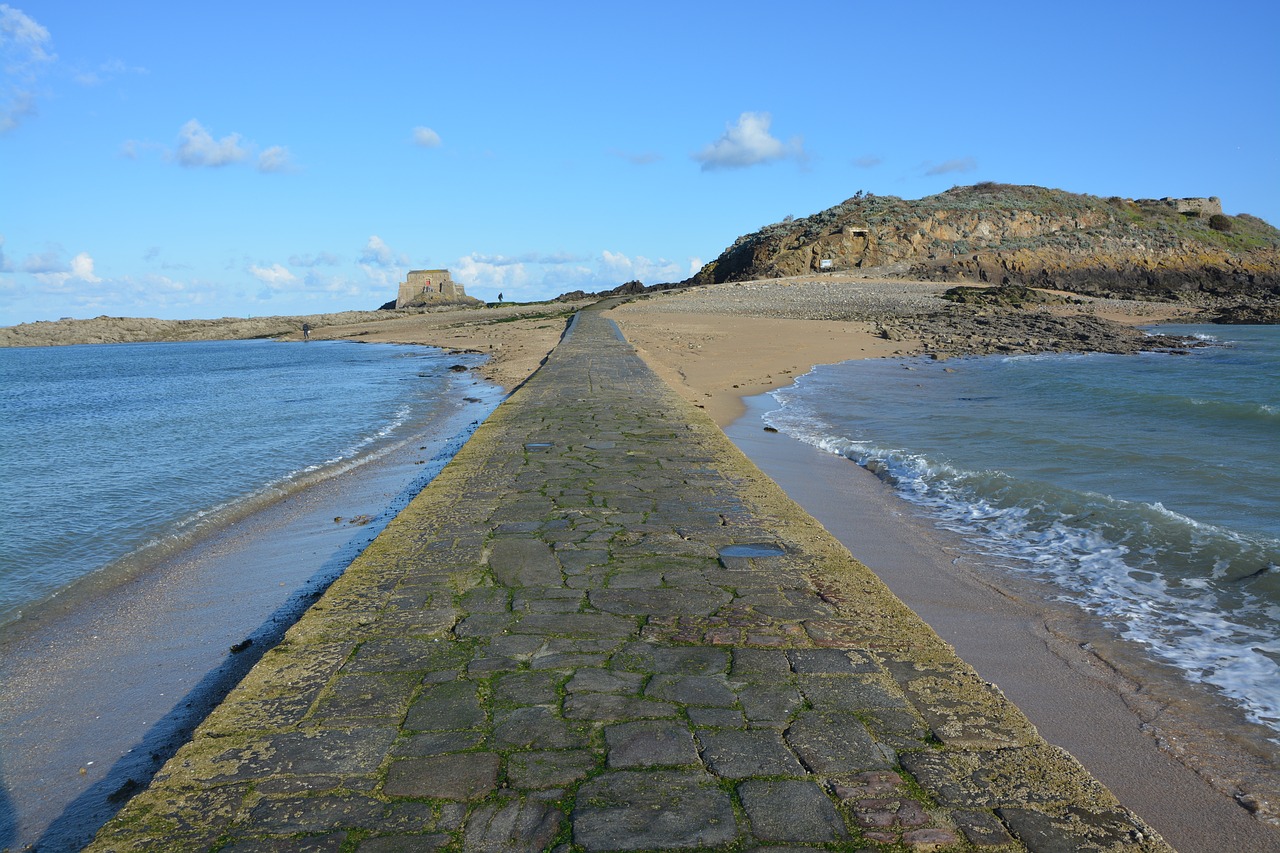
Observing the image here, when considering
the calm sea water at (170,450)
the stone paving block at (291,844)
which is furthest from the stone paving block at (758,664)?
the calm sea water at (170,450)

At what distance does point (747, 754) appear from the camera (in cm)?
228

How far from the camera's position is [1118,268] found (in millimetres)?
42719

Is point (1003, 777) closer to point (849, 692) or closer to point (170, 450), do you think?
point (849, 692)

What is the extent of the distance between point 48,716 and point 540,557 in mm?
2136

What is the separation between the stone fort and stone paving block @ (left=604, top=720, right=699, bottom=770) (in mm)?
57704

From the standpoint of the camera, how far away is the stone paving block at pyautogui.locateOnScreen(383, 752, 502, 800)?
2121 millimetres

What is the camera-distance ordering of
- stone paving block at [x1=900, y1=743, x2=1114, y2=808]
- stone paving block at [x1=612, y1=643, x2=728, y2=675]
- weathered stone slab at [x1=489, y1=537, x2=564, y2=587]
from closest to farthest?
stone paving block at [x1=900, y1=743, x2=1114, y2=808]
stone paving block at [x1=612, y1=643, x2=728, y2=675]
weathered stone slab at [x1=489, y1=537, x2=564, y2=587]

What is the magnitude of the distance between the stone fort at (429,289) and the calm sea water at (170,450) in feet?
117

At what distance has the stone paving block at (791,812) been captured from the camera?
1.95m

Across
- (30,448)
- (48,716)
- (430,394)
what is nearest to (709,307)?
(430,394)

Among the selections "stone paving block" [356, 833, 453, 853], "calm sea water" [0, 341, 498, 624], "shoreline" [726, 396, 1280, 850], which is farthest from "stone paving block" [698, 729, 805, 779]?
"calm sea water" [0, 341, 498, 624]

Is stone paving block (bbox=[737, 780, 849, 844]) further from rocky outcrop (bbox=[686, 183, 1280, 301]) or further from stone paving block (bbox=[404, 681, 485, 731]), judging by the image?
rocky outcrop (bbox=[686, 183, 1280, 301])

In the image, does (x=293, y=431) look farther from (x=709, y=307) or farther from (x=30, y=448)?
(x=709, y=307)

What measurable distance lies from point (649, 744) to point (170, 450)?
33.3ft
